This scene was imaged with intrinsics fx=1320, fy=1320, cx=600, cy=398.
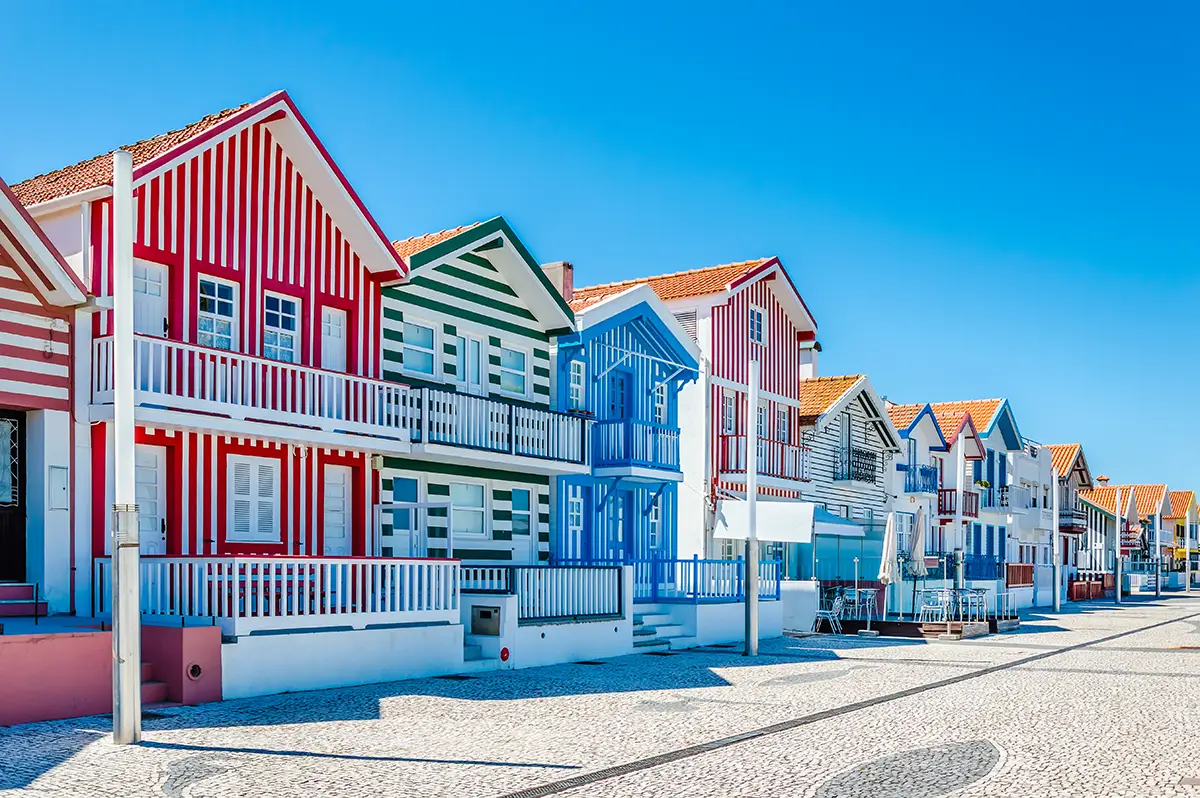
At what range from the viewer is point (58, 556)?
52.1 feet

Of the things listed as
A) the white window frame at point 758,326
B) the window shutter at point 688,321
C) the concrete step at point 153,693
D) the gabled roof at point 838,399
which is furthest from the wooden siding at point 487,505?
the gabled roof at point 838,399

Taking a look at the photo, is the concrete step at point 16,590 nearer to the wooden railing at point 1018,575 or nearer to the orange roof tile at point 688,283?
the orange roof tile at point 688,283

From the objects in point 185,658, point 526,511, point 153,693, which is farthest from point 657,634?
point 153,693

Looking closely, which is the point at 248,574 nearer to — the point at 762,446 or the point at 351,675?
the point at 351,675

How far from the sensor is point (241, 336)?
1859cm

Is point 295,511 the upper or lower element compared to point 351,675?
upper

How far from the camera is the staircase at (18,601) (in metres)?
15.5

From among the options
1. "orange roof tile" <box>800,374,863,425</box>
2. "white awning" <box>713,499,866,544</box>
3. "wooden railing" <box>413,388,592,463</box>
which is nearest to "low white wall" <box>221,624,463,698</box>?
"wooden railing" <box>413,388,592,463</box>

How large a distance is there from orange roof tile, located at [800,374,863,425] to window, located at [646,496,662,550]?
8842 mm

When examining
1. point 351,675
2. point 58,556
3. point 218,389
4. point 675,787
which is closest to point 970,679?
point 351,675

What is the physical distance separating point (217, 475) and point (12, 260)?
3.91m

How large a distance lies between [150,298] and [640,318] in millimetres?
11817

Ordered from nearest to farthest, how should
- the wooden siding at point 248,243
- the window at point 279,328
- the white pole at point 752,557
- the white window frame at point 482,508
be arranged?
the wooden siding at point 248,243
the window at point 279,328
the white pole at point 752,557
the white window frame at point 482,508

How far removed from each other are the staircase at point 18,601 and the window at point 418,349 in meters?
7.36
